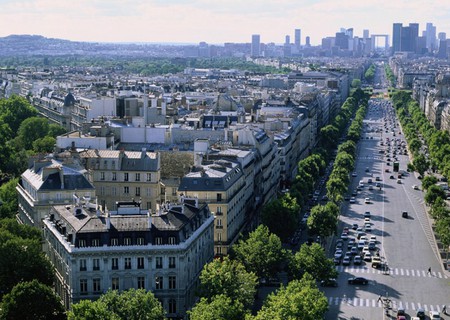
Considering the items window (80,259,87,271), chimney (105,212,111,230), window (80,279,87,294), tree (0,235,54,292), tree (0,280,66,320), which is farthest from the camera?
tree (0,235,54,292)

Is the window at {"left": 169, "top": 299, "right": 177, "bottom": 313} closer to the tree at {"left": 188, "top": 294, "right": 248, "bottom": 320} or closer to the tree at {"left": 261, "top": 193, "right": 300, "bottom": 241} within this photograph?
the tree at {"left": 188, "top": 294, "right": 248, "bottom": 320}

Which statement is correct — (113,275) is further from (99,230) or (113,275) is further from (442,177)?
(442,177)

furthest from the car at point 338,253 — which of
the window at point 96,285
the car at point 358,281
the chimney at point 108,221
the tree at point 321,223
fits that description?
the window at point 96,285

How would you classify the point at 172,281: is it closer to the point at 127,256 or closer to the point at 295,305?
the point at 127,256

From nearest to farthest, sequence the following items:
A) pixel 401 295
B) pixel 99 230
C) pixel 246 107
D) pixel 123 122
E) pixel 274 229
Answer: pixel 99 230
pixel 401 295
pixel 274 229
pixel 123 122
pixel 246 107

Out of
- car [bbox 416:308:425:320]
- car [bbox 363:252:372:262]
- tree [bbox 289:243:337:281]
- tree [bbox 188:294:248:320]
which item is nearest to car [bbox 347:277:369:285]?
tree [bbox 289:243:337:281]

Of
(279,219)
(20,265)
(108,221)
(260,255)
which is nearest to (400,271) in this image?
(279,219)

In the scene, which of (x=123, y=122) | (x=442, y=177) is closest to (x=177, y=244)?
(x=123, y=122)

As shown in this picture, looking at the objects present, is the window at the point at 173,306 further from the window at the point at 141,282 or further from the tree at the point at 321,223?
the tree at the point at 321,223
